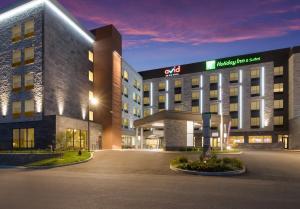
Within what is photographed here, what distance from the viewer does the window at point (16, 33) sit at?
44528 mm

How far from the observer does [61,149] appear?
3894 centimetres

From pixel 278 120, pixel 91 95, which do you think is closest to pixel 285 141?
pixel 278 120

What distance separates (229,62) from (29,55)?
157 feet

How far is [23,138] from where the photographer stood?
136 ft

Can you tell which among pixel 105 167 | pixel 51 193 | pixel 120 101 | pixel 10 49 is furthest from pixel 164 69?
pixel 51 193

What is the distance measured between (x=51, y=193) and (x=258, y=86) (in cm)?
6497

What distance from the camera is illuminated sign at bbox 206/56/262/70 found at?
71.1 meters

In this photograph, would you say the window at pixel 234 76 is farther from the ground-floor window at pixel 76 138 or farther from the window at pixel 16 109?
the window at pixel 16 109

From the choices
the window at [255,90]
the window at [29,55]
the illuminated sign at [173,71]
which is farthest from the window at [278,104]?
the window at [29,55]

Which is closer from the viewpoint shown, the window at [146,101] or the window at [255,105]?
the window at [255,105]

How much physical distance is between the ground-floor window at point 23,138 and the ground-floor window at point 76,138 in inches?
188

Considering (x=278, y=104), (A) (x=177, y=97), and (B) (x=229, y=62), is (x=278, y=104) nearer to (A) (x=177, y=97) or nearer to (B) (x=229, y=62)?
(B) (x=229, y=62)

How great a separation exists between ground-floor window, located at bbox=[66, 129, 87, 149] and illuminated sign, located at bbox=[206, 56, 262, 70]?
135 ft

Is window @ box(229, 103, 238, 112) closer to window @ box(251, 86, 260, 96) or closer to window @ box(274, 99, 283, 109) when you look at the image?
window @ box(251, 86, 260, 96)
